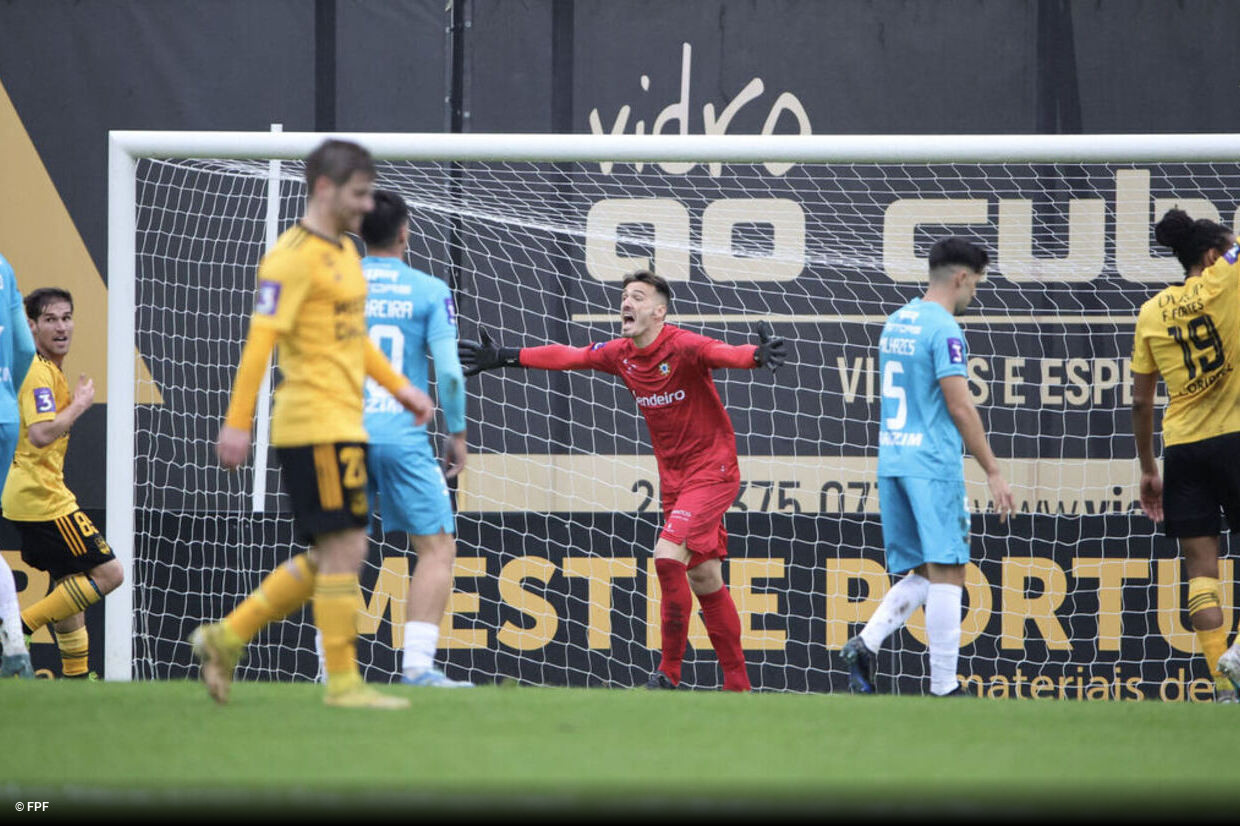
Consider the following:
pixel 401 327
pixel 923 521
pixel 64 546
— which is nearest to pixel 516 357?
pixel 401 327

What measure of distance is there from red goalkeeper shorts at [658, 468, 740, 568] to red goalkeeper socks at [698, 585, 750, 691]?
0.20 metres

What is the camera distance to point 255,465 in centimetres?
779

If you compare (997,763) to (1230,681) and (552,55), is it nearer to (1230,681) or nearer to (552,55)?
(1230,681)

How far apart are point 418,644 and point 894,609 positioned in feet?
6.32

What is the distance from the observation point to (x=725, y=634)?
6.24 meters

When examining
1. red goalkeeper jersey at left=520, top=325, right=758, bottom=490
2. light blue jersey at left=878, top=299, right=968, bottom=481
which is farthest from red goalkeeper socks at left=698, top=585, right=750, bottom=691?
light blue jersey at left=878, top=299, right=968, bottom=481

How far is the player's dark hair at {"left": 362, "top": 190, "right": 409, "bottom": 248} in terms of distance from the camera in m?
4.84

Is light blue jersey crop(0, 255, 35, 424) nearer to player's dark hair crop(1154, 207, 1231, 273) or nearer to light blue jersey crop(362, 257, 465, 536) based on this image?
light blue jersey crop(362, 257, 465, 536)

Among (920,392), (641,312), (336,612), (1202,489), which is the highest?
(641,312)

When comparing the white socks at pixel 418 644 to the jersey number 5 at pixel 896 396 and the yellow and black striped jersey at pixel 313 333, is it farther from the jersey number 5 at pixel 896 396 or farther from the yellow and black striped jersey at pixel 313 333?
the jersey number 5 at pixel 896 396

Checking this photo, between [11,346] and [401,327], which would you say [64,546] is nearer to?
[11,346]

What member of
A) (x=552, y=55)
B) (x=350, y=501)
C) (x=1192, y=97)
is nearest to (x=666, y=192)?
(x=552, y=55)

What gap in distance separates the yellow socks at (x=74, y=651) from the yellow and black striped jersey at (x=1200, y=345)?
4.94 m

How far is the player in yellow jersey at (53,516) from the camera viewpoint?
21.9 ft
